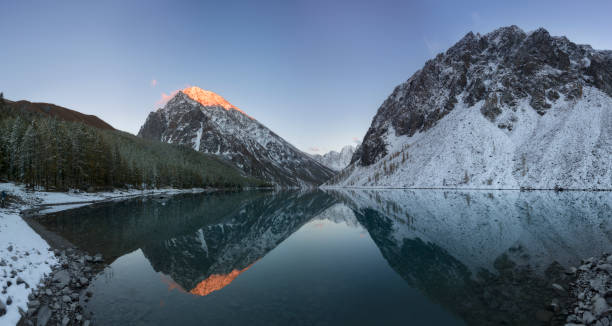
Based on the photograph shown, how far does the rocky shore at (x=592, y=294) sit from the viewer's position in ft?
32.2

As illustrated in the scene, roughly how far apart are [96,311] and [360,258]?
17703 millimetres

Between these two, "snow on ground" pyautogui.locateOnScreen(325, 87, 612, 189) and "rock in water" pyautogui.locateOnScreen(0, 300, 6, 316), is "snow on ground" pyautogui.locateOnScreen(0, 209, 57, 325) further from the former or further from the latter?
"snow on ground" pyautogui.locateOnScreen(325, 87, 612, 189)

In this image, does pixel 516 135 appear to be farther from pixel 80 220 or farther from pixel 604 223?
pixel 80 220

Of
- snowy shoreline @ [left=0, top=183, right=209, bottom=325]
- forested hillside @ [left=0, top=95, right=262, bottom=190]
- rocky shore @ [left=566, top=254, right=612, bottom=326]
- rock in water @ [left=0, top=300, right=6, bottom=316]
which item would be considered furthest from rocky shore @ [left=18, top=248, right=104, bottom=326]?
forested hillside @ [left=0, top=95, right=262, bottom=190]

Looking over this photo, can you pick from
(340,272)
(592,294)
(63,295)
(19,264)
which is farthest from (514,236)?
(19,264)

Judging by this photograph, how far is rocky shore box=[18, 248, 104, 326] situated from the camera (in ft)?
36.5

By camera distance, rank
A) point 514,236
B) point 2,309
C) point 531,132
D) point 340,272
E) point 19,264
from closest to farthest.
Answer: point 2,309 → point 19,264 → point 340,272 → point 514,236 → point 531,132

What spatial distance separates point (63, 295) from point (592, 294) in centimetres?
2502

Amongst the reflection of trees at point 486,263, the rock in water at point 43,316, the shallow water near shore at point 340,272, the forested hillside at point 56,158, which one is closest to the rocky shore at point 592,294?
the shallow water near shore at point 340,272

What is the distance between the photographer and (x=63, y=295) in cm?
1339

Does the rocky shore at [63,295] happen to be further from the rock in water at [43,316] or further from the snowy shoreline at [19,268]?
the snowy shoreline at [19,268]

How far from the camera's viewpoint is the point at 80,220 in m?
38.1

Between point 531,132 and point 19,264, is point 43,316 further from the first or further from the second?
point 531,132

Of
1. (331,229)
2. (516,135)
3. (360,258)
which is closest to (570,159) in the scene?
(516,135)
